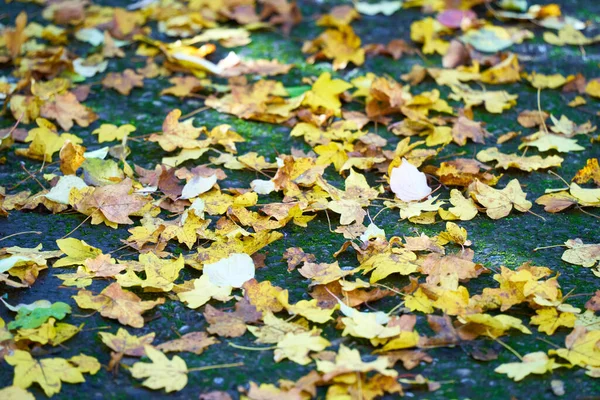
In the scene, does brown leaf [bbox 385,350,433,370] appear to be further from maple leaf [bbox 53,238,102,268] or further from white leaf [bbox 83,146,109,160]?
white leaf [bbox 83,146,109,160]

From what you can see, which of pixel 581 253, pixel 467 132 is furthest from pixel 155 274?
pixel 467 132

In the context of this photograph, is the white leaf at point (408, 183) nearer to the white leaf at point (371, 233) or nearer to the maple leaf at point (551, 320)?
the white leaf at point (371, 233)

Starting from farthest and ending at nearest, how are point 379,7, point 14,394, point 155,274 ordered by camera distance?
point 379,7
point 155,274
point 14,394

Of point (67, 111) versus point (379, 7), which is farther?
point (379, 7)

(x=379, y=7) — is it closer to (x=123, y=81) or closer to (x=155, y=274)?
(x=123, y=81)

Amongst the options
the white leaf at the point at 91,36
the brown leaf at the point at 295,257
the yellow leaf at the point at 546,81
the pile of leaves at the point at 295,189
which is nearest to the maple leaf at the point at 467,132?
the pile of leaves at the point at 295,189

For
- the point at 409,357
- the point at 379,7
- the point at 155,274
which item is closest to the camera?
the point at 409,357

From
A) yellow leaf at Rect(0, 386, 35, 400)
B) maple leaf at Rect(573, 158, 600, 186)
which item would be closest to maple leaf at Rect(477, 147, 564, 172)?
maple leaf at Rect(573, 158, 600, 186)
